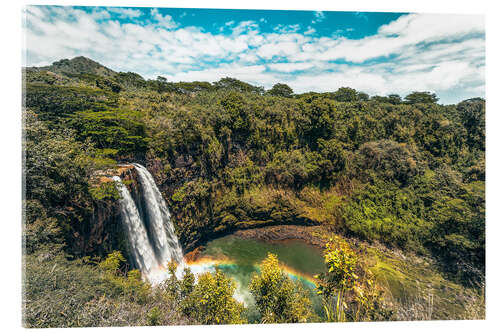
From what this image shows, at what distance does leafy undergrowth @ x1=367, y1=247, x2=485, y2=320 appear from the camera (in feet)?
11.8

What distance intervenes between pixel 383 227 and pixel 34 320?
11006mm

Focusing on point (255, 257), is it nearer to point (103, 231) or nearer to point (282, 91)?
point (103, 231)

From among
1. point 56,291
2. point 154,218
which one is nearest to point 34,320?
point 56,291

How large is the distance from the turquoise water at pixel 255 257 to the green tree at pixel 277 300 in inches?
111

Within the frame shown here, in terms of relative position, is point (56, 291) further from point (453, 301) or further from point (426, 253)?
point (426, 253)

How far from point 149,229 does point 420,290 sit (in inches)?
353

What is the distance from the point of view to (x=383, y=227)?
8656 mm

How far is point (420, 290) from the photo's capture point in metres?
5.97

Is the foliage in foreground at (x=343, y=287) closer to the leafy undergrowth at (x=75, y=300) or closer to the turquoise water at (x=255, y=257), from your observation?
the leafy undergrowth at (x=75, y=300)

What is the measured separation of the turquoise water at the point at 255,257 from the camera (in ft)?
24.0

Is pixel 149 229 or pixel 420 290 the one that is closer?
pixel 420 290

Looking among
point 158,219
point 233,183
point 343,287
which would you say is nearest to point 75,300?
point 158,219

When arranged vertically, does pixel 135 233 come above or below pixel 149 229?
above

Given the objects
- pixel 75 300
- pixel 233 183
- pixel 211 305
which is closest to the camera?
pixel 75 300
